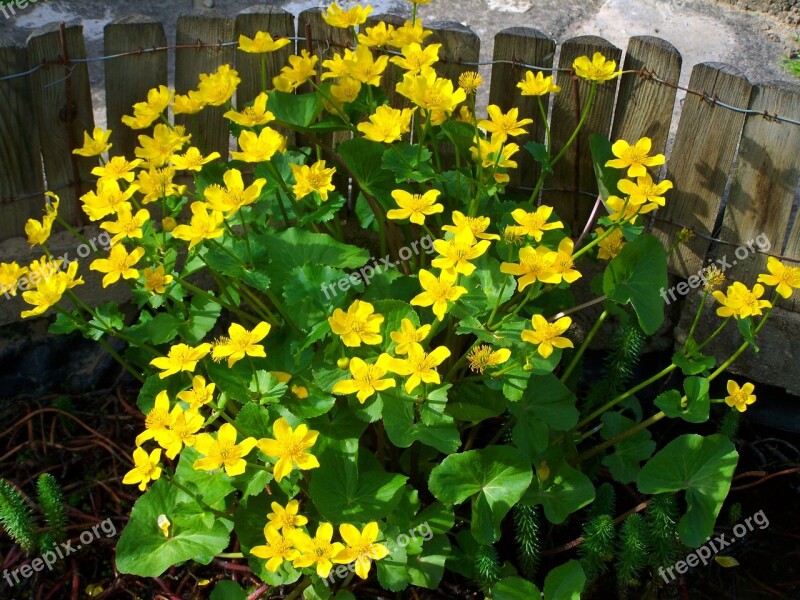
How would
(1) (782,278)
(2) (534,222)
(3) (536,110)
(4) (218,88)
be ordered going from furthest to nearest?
1. (3) (536,110)
2. (4) (218,88)
3. (1) (782,278)
4. (2) (534,222)

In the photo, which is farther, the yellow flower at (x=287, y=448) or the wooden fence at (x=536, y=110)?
the wooden fence at (x=536, y=110)

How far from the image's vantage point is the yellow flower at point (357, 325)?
6.57ft

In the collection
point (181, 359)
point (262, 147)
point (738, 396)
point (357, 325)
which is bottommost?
point (738, 396)

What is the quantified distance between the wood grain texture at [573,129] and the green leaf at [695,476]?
3.27 ft

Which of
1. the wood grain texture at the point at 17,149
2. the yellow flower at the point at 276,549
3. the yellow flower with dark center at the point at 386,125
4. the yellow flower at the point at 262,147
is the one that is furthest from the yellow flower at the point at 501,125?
the wood grain texture at the point at 17,149

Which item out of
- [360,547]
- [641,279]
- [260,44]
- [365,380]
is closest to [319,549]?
[360,547]

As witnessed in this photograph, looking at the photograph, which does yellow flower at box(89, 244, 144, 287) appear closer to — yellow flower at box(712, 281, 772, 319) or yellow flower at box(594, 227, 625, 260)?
yellow flower at box(594, 227, 625, 260)

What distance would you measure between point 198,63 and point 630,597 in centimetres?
224

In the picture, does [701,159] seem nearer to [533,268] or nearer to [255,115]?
[533,268]

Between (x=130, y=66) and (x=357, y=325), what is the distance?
144 cm

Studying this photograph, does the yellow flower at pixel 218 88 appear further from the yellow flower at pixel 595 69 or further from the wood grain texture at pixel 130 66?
the yellow flower at pixel 595 69

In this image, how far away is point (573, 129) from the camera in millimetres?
2904

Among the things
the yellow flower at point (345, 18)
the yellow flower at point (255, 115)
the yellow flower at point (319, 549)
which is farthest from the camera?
the yellow flower at point (345, 18)

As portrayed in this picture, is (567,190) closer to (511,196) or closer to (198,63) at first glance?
(511,196)
